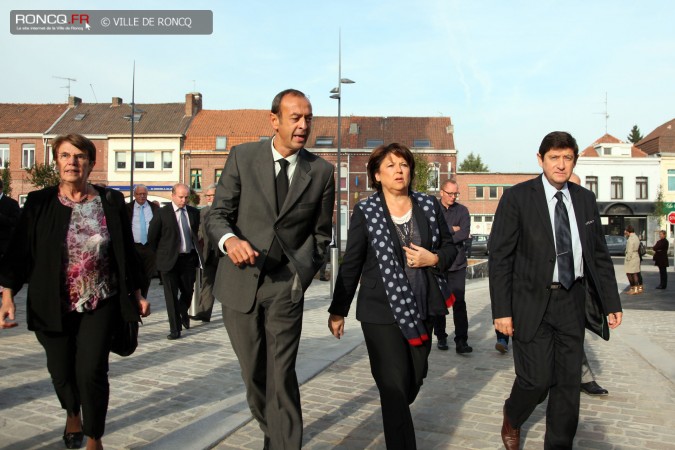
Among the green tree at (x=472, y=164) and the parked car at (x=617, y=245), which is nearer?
the parked car at (x=617, y=245)

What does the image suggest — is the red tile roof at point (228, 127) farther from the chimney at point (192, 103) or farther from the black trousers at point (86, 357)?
the black trousers at point (86, 357)

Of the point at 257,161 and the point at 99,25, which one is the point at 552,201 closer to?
the point at 257,161

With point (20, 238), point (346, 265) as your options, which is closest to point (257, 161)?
point (346, 265)

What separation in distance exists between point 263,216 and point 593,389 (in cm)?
370

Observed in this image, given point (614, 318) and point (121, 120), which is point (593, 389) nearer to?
point (614, 318)

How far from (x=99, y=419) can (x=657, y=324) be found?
32.8ft

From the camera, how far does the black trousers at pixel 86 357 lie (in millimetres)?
3686

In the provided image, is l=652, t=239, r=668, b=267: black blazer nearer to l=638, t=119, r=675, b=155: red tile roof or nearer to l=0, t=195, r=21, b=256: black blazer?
l=0, t=195, r=21, b=256: black blazer

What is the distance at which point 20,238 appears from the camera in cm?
381

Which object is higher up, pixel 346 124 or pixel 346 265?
pixel 346 124

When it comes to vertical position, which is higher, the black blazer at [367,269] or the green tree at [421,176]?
the green tree at [421,176]

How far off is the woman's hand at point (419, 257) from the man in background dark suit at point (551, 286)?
23.3 inches

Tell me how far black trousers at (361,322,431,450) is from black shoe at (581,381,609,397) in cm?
273

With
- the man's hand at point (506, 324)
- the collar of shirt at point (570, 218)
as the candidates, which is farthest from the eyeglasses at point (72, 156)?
the collar of shirt at point (570, 218)
